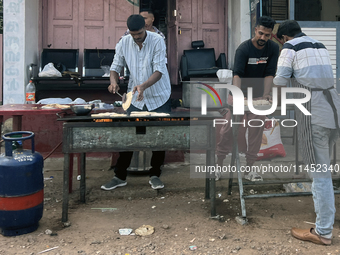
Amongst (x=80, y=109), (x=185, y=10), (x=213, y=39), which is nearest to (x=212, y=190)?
(x=80, y=109)

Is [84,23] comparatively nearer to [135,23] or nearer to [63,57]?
[63,57]

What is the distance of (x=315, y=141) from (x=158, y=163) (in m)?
1.98

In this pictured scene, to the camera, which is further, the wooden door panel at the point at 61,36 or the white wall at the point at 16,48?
the wooden door panel at the point at 61,36

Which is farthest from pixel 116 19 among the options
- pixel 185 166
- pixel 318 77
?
pixel 318 77

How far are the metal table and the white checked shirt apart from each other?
0.85 meters

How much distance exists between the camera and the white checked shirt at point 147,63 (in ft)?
12.4

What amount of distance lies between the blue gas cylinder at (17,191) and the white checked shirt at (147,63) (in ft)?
4.96

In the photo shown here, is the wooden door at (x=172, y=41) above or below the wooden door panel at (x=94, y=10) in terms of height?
below

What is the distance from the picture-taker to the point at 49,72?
23.3 ft

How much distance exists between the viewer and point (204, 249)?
2588 millimetres

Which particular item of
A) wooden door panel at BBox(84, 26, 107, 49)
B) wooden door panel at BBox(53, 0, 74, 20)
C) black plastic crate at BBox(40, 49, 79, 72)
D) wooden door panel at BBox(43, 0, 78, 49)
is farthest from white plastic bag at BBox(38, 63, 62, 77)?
wooden door panel at BBox(53, 0, 74, 20)

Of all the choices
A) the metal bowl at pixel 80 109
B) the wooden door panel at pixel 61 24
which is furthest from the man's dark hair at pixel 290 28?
the wooden door panel at pixel 61 24

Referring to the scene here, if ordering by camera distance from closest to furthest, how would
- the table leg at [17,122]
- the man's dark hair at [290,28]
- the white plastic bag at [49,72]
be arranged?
the man's dark hair at [290,28], the table leg at [17,122], the white plastic bag at [49,72]

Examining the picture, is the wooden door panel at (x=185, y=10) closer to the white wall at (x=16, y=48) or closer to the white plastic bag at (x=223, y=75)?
the white plastic bag at (x=223, y=75)
